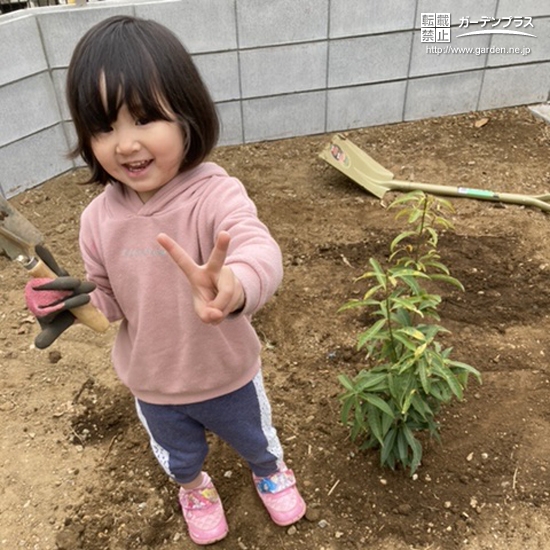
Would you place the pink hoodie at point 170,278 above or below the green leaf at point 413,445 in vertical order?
above

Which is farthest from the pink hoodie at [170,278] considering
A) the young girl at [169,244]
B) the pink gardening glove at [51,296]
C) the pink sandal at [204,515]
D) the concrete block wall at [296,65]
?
the concrete block wall at [296,65]

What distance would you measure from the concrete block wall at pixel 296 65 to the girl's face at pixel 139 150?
97.0 inches

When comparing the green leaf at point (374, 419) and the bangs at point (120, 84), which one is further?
the green leaf at point (374, 419)

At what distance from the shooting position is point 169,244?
3.05 feet

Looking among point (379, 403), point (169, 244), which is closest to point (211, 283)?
point (169, 244)

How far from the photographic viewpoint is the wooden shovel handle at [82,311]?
1.18 meters

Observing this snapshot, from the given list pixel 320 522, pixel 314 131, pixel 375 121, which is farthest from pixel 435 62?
pixel 320 522

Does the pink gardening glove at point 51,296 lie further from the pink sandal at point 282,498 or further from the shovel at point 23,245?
the pink sandal at point 282,498

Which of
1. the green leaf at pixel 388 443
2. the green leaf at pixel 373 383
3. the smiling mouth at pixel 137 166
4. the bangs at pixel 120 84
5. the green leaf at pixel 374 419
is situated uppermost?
the bangs at pixel 120 84

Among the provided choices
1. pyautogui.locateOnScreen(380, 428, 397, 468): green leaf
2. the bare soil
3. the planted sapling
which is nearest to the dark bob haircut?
the planted sapling

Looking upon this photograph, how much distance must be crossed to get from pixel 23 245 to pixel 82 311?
22 centimetres

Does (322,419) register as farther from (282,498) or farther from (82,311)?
(82,311)

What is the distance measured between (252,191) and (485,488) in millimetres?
2169

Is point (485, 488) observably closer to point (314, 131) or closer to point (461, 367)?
point (461, 367)
